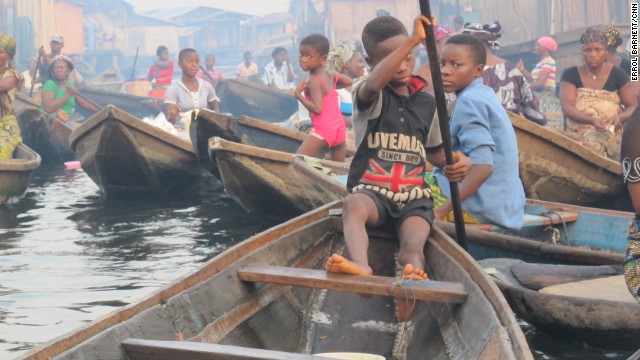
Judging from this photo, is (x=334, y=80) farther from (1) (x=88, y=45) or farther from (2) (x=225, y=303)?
(1) (x=88, y=45)

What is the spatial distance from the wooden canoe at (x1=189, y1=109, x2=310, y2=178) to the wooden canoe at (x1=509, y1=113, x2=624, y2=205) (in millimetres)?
2360

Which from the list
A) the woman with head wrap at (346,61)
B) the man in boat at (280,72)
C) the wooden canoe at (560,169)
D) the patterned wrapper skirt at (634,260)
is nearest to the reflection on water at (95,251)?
the patterned wrapper skirt at (634,260)

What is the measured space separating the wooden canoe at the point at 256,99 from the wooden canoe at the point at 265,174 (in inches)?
471

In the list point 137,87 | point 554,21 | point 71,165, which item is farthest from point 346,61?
point 137,87

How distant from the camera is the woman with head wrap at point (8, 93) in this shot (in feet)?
28.4

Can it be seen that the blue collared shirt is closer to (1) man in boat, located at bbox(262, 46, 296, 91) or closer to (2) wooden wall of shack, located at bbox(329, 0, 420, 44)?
(1) man in boat, located at bbox(262, 46, 296, 91)

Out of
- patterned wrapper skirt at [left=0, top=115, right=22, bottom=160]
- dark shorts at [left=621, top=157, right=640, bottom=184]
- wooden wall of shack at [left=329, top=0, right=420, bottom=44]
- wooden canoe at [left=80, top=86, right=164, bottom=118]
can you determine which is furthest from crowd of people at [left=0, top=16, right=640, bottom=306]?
wooden wall of shack at [left=329, top=0, right=420, bottom=44]

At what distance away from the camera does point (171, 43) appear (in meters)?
41.2

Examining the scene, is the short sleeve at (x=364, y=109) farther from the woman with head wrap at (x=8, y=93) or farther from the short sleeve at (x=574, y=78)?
the woman with head wrap at (x=8, y=93)

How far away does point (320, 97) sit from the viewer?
752cm

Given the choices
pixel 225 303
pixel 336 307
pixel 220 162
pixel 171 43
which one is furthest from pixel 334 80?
pixel 171 43

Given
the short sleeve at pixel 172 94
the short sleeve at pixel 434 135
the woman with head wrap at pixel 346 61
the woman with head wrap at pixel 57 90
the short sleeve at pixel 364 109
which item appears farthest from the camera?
the woman with head wrap at pixel 57 90

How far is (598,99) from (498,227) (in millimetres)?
2531

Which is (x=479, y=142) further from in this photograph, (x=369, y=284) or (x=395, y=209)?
(x=369, y=284)
